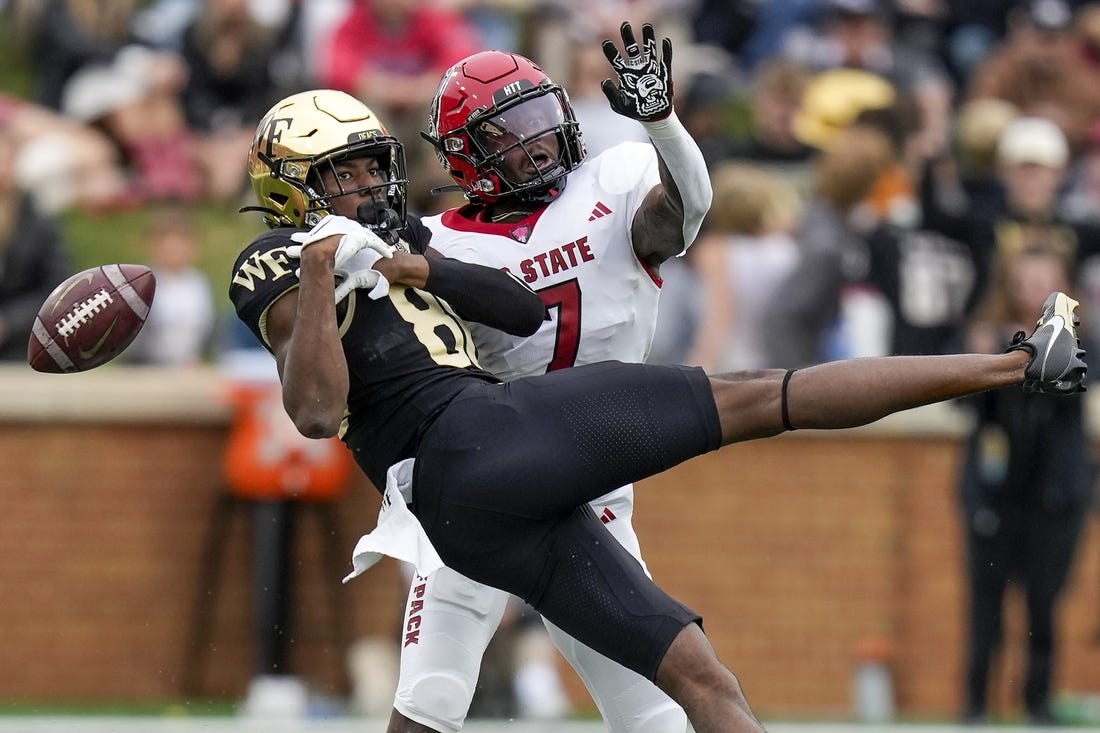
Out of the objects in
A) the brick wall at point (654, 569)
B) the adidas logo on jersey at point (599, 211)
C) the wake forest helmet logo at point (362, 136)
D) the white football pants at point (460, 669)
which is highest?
the wake forest helmet logo at point (362, 136)

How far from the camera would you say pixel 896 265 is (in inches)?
357

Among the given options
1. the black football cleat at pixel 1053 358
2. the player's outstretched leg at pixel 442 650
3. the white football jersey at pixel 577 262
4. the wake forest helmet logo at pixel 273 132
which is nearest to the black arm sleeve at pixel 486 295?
the white football jersey at pixel 577 262

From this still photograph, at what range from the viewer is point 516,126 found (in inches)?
205

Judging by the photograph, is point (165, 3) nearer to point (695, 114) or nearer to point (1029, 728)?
point (695, 114)

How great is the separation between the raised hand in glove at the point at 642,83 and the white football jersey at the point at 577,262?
498 mm

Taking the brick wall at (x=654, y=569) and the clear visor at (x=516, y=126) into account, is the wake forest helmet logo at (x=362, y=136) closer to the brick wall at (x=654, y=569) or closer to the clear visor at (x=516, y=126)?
the clear visor at (x=516, y=126)

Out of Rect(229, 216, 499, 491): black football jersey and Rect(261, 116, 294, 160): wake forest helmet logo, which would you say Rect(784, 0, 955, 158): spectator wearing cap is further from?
Rect(229, 216, 499, 491): black football jersey

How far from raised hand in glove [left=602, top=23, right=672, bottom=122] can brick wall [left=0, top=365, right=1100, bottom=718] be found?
462 cm

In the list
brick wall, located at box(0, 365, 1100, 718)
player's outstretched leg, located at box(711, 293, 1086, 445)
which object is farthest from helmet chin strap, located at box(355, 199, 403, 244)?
brick wall, located at box(0, 365, 1100, 718)

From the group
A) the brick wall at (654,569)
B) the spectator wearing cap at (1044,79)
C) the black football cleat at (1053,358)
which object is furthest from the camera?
the spectator wearing cap at (1044,79)

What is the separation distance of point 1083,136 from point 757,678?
11.7ft

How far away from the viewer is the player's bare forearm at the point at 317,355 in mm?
4574

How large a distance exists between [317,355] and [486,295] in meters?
0.53

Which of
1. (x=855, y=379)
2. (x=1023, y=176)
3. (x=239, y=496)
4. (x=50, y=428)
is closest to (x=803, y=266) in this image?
(x=1023, y=176)
